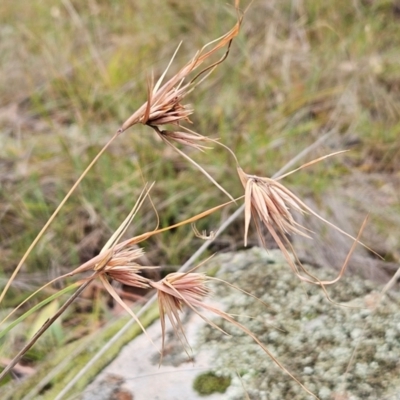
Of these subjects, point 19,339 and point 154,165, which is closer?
point 19,339

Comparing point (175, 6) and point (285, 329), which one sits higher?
point (175, 6)

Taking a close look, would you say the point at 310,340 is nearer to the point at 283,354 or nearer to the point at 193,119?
the point at 283,354

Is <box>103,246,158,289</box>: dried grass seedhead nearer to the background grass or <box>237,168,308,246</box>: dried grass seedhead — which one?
<box>237,168,308,246</box>: dried grass seedhead

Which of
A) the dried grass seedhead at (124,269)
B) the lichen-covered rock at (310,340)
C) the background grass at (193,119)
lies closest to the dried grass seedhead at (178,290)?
the dried grass seedhead at (124,269)

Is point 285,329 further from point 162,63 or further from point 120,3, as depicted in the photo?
point 120,3

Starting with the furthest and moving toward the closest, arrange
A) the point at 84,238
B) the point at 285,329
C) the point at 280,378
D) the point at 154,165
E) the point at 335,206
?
the point at 154,165, the point at 84,238, the point at 335,206, the point at 285,329, the point at 280,378

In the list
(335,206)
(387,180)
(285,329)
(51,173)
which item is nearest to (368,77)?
(387,180)

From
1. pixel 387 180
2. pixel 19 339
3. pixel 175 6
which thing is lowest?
pixel 387 180
